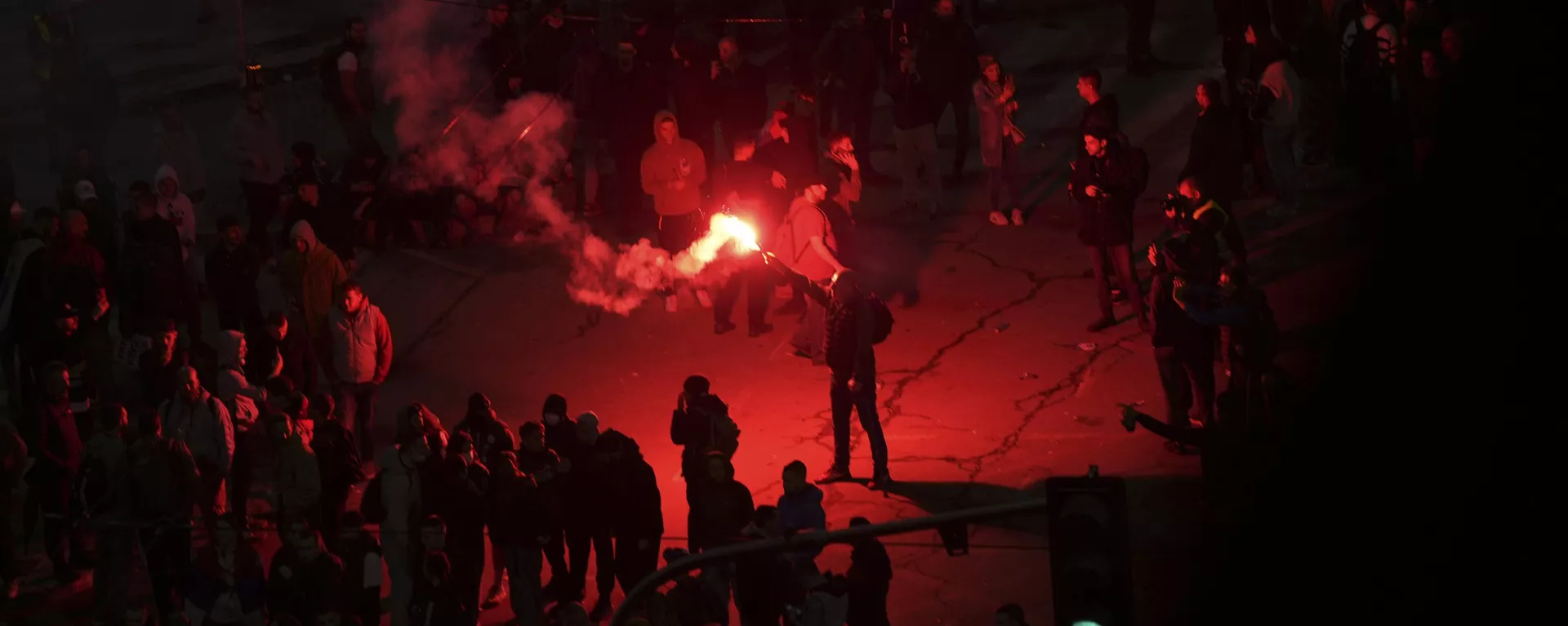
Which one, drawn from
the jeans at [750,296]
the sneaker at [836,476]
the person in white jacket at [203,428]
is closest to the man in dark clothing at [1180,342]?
the sneaker at [836,476]

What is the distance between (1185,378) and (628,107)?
259 inches

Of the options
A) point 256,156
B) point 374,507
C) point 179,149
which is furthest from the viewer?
point 179,149

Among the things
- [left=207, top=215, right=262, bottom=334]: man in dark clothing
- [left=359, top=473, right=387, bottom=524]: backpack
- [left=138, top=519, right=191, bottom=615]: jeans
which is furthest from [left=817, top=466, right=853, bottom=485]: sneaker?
[left=207, top=215, right=262, bottom=334]: man in dark clothing

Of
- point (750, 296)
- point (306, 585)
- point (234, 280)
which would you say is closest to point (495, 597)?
point (306, 585)

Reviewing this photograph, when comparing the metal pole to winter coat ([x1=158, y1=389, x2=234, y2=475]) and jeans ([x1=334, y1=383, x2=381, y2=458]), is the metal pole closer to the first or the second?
winter coat ([x1=158, y1=389, x2=234, y2=475])

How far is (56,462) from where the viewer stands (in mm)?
13258

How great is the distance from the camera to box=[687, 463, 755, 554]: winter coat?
11.7 metres

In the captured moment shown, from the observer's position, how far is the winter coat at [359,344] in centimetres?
1399

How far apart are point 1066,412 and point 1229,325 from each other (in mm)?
2119

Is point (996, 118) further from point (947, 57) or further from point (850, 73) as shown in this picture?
point (850, 73)

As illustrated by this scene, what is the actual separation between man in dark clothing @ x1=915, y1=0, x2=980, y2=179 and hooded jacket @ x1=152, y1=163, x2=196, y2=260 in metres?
6.41

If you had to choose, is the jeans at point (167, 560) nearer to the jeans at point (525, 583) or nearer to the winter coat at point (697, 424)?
the jeans at point (525, 583)

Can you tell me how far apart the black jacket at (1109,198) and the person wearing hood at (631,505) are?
15.3 ft

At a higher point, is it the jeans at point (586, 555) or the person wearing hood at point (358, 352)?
the person wearing hood at point (358, 352)
